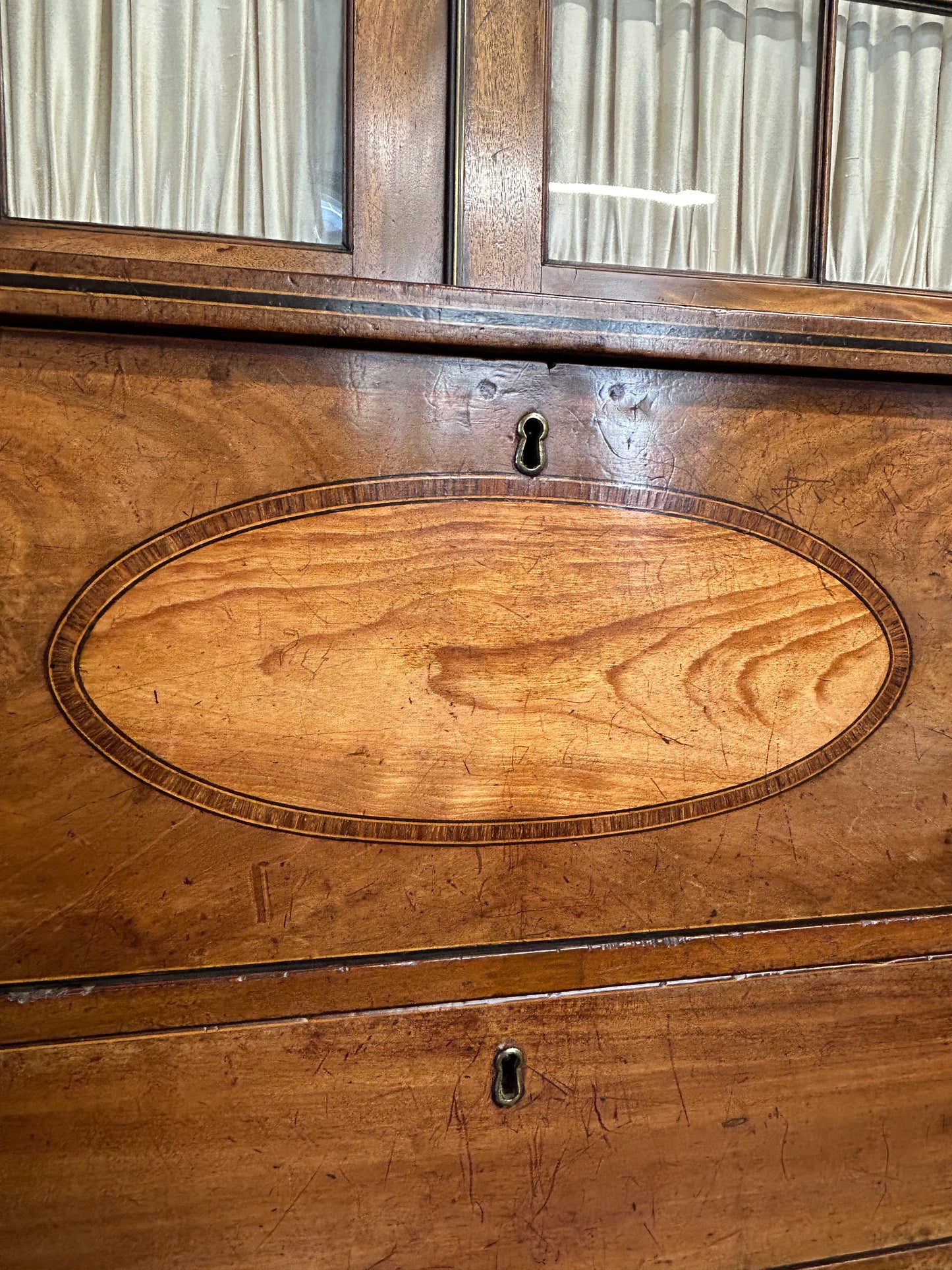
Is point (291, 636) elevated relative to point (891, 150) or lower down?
lower down

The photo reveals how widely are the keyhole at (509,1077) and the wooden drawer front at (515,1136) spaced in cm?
1

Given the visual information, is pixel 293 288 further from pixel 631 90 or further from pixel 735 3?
pixel 735 3

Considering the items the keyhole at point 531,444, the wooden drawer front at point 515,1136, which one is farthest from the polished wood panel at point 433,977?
the keyhole at point 531,444

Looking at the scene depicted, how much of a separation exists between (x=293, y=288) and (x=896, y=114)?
628 millimetres

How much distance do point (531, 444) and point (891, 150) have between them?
0.48m

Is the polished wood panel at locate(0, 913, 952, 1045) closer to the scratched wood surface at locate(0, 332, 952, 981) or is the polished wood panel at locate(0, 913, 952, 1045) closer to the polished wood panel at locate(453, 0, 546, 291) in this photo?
the scratched wood surface at locate(0, 332, 952, 981)

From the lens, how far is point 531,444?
854mm

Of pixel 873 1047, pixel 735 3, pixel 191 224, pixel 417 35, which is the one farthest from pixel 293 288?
pixel 873 1047

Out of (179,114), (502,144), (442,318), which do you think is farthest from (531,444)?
(179,114)

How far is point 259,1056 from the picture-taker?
2.69 ft

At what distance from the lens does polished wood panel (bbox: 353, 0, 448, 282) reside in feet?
2.68

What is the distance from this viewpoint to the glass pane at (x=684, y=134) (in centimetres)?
88

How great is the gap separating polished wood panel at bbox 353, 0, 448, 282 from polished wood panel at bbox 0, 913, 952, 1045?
595mm

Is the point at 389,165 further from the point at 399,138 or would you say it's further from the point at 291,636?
the point at 291,636
